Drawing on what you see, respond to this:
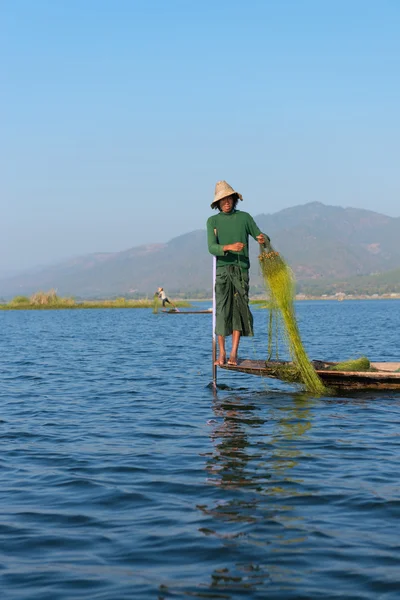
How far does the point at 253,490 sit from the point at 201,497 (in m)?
0.47

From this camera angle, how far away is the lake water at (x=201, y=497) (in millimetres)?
4781

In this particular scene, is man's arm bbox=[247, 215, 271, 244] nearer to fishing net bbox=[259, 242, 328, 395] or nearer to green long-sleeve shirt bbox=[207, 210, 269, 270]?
green long-sleeve shirt bbox=[207, 210, 269, 270]

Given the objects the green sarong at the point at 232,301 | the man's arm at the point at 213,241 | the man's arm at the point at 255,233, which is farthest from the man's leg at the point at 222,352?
the man's arm at the point at 255,233

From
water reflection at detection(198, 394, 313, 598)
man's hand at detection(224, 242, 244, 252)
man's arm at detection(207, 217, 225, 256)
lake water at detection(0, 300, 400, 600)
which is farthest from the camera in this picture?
man's arm at detection(207, 217, 225, 256)

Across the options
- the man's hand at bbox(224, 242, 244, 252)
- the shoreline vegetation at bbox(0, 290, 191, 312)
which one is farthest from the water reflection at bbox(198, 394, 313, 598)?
the shoreline vegetation at bbox(0, 290, 191, 312)

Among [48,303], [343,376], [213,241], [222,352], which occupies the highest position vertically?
[213,241]

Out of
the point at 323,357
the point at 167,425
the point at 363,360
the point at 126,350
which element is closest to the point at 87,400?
the point at 167,425

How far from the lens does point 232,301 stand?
1252cm

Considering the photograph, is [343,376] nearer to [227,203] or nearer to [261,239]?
[261,239]

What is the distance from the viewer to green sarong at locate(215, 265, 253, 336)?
12391 millimetres

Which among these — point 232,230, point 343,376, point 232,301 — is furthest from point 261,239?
point 343,376

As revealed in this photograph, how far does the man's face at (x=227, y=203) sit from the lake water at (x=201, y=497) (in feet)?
10.2

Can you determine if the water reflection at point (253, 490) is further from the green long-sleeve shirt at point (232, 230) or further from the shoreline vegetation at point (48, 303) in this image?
the shoreline vegetation at point (48, 303)

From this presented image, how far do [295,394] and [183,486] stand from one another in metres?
6.68
